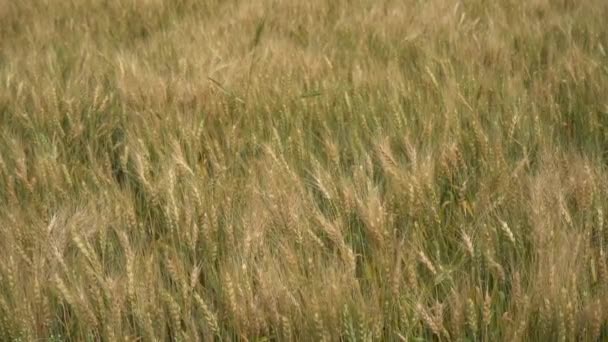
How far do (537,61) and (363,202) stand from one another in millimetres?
1308

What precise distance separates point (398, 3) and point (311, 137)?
197 centimetres

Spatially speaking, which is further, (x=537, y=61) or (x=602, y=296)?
(x=537, y=61)

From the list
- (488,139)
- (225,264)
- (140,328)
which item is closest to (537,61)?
(488,139)

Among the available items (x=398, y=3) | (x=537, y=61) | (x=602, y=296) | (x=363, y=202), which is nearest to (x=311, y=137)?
(x=363, y=202)

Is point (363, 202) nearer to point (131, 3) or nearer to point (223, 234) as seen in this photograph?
point (223, 234)

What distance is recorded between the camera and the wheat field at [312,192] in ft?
2.81

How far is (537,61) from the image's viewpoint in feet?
6.75

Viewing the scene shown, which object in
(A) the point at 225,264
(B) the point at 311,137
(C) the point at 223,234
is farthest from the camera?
(B) the point at 311,137

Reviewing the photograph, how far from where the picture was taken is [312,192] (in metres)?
1.24

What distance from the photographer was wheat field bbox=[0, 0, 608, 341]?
86cm

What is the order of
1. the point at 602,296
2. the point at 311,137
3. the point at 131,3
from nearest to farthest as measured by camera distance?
the point at 602,296 → the point at 311,137 → the point at 131,3

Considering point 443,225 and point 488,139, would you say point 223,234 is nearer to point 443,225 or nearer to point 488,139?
point 443,225

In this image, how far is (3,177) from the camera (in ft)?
4.44

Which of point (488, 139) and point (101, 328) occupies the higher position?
point (488, 139)
